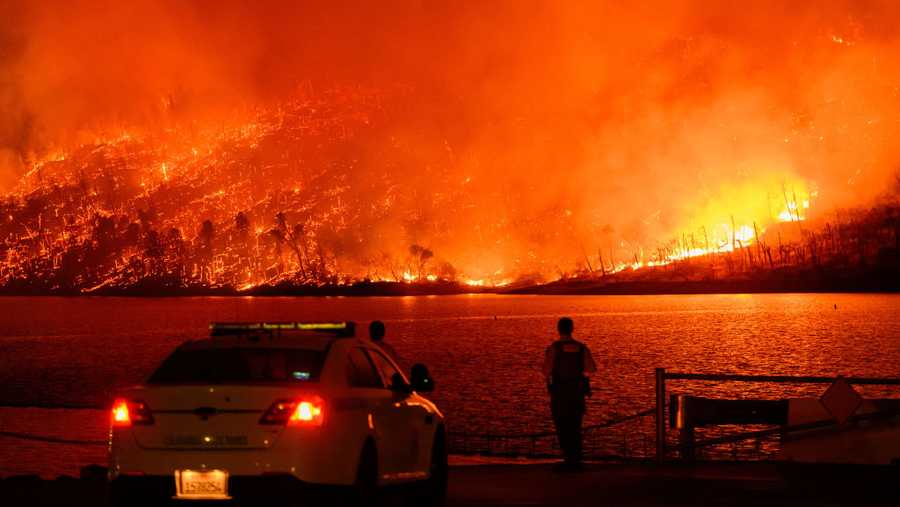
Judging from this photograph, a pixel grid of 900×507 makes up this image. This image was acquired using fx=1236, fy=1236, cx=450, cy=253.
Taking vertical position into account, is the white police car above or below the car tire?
above

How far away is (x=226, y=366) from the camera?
40.5 feet

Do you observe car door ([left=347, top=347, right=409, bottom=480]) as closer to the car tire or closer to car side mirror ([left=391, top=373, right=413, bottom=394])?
car side mirror ([left=391, top=373, right=413, bottom=394])

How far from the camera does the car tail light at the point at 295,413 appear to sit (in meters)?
11.3

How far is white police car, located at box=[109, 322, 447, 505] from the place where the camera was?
444 inches

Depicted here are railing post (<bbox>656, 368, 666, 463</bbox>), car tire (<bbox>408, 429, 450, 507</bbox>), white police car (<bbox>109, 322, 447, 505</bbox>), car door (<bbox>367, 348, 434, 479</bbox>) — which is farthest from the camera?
railing post (<bbox>656, 368, 666, 463</bbox>)

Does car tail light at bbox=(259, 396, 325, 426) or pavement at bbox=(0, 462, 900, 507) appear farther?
pavement at bbox=(0, 462, 900, 507)

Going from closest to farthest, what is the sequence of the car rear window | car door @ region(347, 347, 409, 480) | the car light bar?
the car rear window < car door @ region(347, 347, 409, 480) < the car light bar

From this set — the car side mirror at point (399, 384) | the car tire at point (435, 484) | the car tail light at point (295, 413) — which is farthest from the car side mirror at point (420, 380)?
the car tail light at point (295, 413)

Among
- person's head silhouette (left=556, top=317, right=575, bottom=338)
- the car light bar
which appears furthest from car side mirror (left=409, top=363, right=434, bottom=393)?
person's head silhouette (left=556, top=317, right=575, bottom=338)

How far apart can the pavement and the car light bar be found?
3009 mm

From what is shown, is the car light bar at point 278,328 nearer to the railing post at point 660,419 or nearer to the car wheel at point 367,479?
the car wheel at point 367,479

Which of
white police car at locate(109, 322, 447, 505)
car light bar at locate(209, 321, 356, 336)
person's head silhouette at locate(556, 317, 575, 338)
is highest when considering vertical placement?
car light bar at locate(209, 321, 356, 336)

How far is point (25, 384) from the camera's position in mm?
97000

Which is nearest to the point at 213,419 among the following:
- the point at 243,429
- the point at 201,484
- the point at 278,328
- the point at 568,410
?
the point at 243,429
